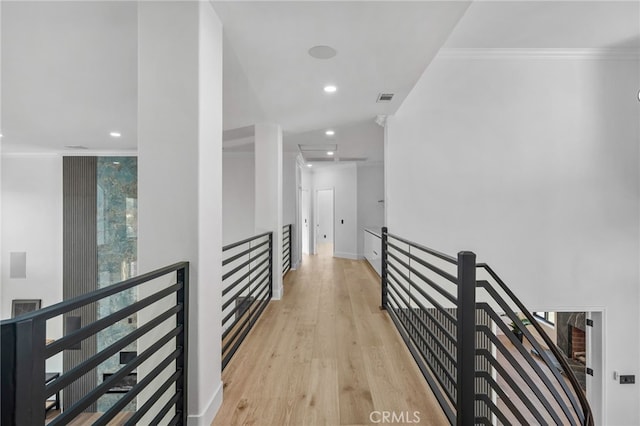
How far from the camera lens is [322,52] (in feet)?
8.02

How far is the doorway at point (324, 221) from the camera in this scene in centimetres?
938

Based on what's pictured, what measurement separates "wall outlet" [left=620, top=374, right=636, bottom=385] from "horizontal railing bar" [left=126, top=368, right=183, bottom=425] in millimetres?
5295

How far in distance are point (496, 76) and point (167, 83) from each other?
13.7 ft

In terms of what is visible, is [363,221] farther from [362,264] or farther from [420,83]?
[420,83]

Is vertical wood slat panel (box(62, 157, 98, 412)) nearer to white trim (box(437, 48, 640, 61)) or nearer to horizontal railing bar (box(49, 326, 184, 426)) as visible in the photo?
horizontal railing bar (box(49, 326, 184, 426))

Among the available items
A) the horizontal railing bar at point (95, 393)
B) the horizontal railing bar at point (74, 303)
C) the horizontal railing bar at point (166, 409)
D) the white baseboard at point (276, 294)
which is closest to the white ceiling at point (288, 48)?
the horizontal railing bar at point (74, 303)

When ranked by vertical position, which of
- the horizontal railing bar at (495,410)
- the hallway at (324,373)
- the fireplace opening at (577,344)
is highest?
the horizontal railing bar at (495,410)

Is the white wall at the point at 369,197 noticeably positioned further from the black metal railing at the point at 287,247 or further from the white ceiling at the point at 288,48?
the white ceiling at the point at 288,48

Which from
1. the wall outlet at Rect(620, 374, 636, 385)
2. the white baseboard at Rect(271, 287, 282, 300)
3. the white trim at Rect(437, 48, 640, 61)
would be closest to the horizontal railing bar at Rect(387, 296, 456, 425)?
the white baseboard at Rect(271, 287, 282, 300)

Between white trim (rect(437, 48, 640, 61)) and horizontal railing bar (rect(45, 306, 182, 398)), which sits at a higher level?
white trim (rect(437, 48, 640, 61))

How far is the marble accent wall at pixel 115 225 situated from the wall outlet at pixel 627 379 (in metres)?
8.62

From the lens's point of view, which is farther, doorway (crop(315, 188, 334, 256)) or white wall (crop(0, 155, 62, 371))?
doorway (crop(315, 188, 334, 256))

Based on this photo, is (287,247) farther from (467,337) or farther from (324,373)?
(467,337)

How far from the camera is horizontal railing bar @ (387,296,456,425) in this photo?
1798 millimetres
